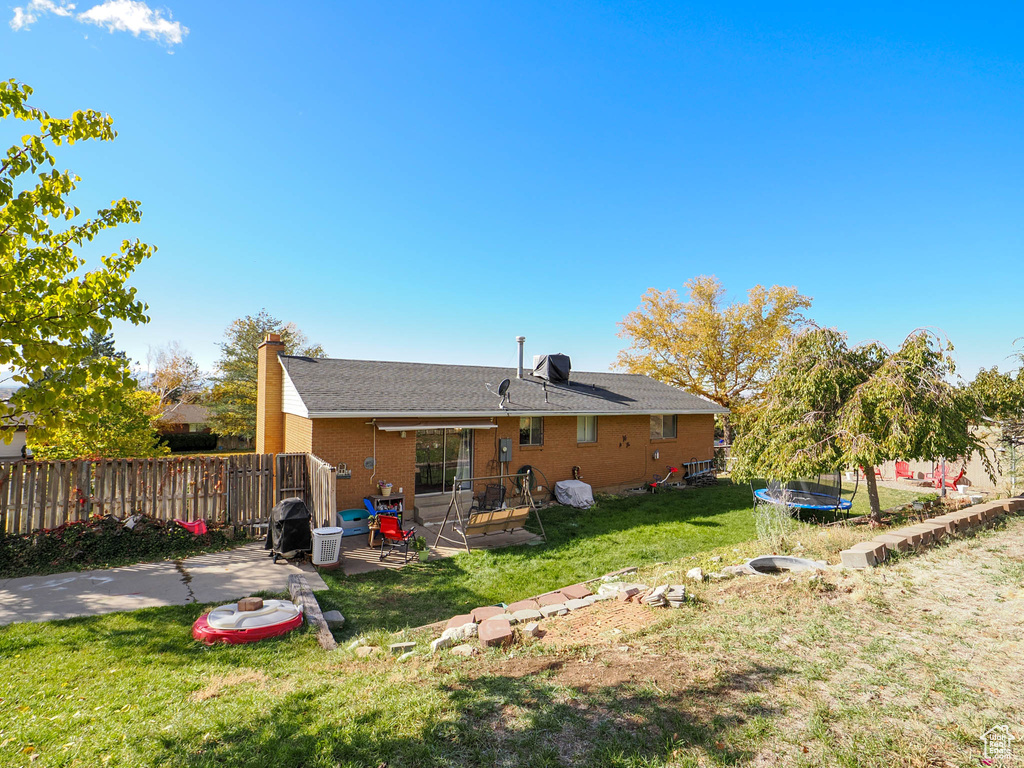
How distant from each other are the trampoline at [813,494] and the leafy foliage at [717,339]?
646 inches

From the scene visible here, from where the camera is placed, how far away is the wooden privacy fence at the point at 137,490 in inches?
326

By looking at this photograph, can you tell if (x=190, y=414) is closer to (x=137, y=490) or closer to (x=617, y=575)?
(x=137, y=490)

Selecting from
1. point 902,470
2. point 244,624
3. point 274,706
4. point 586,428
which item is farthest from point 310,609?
point 902,470

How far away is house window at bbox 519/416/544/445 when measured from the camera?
48.3ft

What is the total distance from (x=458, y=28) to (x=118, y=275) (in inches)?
392

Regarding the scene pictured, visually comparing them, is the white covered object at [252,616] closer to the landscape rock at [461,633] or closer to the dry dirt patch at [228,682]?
the dry dirt patch at [228,682]

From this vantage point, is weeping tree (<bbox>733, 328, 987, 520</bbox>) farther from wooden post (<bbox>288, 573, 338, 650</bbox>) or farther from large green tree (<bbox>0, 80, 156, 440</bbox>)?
large green tree (<bbox>0, 80, 156, 440</bbox>)

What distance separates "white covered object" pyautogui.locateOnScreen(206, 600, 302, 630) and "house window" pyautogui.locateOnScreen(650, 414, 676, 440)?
14.8 metres

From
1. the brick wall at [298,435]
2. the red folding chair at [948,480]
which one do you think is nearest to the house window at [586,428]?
the brick wall at [298,435]

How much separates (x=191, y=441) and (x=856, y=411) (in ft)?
137

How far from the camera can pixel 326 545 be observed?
8.38 meters

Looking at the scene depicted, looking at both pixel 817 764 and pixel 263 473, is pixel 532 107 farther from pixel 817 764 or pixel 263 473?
pixel 817 764

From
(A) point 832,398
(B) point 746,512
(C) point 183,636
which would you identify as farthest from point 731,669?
(B) point 746,512

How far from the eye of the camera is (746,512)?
1384 cm
